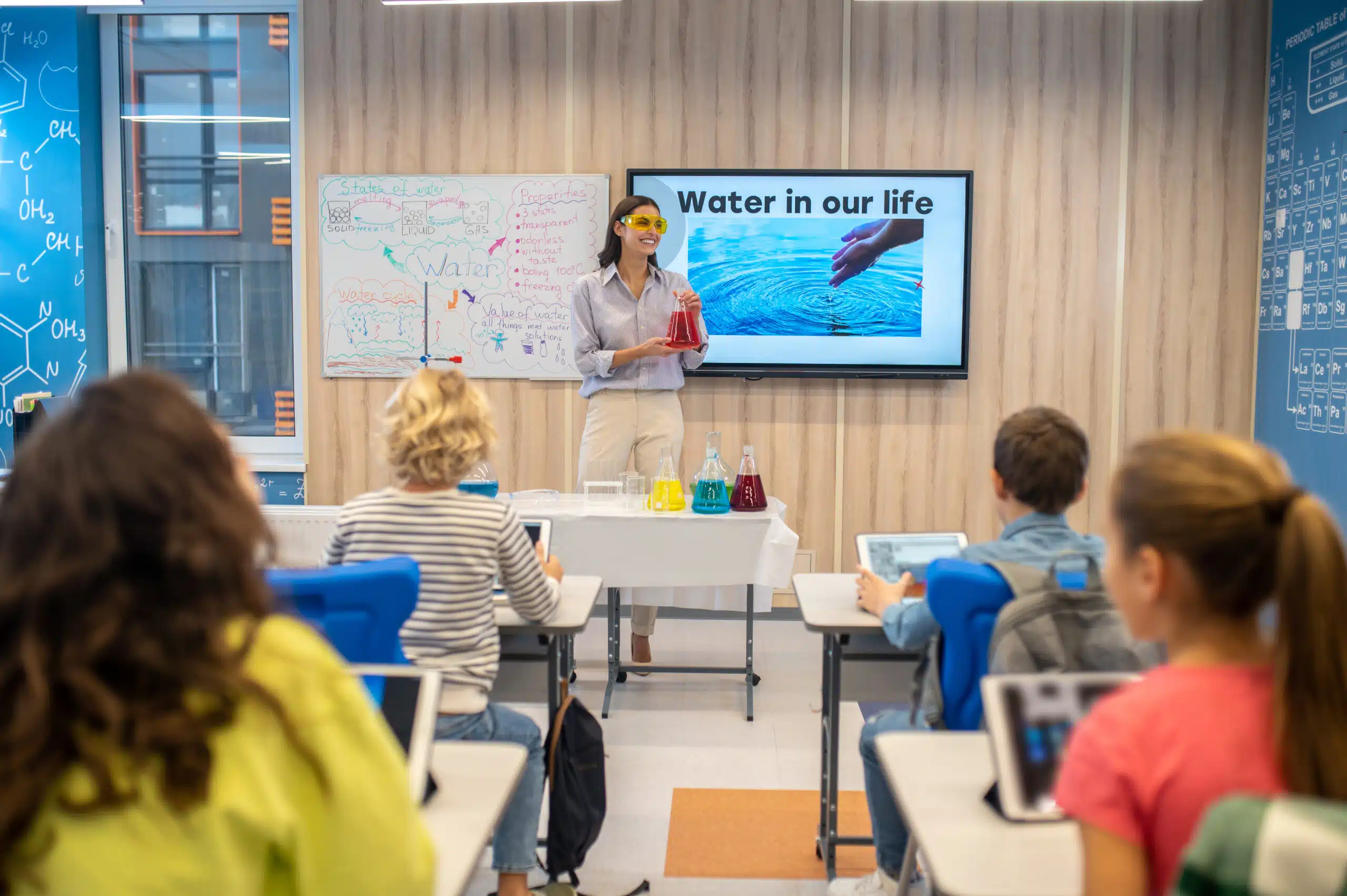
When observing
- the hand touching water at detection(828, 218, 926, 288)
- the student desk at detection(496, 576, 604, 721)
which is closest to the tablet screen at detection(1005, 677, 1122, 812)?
the student desk at detection(496, 576, 604, 721)

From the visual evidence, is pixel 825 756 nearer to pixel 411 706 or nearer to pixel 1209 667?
pixel 411 706

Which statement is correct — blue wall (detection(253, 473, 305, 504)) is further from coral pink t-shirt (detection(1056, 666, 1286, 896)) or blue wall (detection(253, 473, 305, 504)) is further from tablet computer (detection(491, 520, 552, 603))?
coral pink t-shirt (detection(1056, 666, 1286, 896))

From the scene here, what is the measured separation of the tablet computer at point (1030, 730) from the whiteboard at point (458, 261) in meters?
3.70

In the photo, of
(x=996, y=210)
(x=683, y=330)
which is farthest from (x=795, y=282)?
(x=683, y=330)

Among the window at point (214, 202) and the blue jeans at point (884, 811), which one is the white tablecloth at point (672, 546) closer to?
the blue jeans at point (884, 811)

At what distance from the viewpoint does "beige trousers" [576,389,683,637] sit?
4.04m

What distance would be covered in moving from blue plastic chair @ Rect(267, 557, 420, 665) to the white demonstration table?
1577mm

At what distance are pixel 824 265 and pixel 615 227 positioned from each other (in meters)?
1.17

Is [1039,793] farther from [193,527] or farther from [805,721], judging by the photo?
[805,721]

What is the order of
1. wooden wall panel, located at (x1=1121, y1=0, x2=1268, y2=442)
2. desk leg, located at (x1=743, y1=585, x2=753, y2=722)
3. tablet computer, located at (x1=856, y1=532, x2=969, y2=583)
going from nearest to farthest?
tablet computer, located at (x1=856, y1=532, x2=969, y2=583) < desk leg, located at (x1=743, y1=585, x2=753, y2=722) < wooden wall panel, located at (x1=1121, y1=0, x2=1268, y2=442)

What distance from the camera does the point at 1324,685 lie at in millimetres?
907

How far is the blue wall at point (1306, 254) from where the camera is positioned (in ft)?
13.1

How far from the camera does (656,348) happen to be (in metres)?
3.79

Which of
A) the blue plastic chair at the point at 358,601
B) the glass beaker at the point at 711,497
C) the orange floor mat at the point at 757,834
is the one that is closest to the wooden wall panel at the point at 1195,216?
the glass beaker at the point at 711,497
